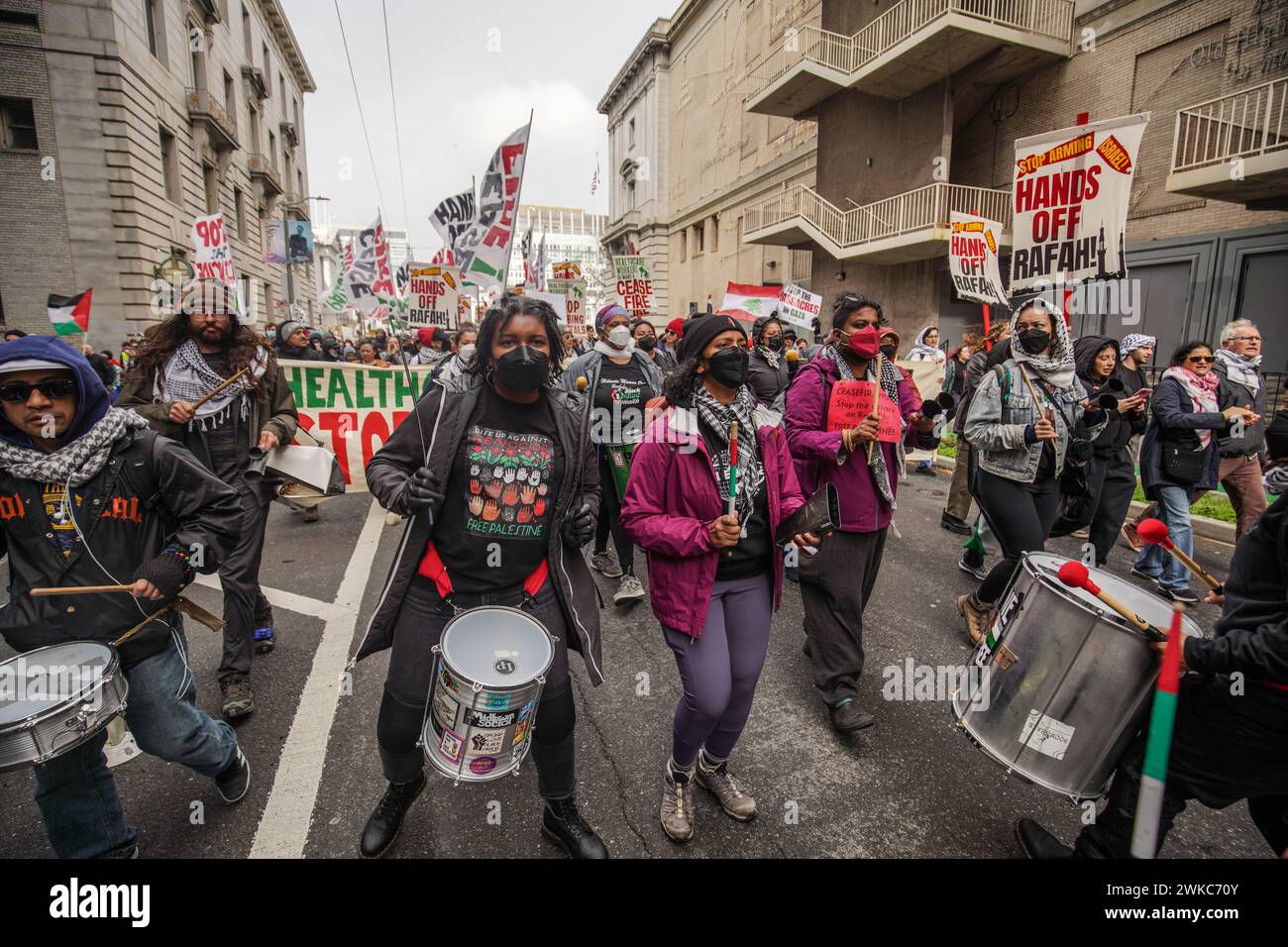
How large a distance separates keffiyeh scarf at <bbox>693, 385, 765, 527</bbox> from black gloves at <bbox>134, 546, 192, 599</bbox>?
1.91 m

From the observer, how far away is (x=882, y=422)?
3363mm

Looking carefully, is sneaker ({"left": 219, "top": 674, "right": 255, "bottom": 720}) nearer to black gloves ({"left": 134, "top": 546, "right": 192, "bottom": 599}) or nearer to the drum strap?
black gloves ({"left": 134, "top": 546, "right": 192, "bottom": 599})

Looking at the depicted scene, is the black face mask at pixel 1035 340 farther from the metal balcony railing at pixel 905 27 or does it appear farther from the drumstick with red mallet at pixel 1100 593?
the metal balcony railing at pixel 905 27

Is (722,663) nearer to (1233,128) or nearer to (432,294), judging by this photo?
(432,294)

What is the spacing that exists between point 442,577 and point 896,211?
17.5m

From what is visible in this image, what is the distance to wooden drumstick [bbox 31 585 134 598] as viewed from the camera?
84.7 inches

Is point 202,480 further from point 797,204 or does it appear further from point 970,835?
point 797,204

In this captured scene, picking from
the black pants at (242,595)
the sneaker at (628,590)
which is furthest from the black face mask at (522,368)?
the sneaker at (628,590)

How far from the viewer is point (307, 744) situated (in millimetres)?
3182

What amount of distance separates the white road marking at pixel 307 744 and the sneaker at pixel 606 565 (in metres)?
1.89

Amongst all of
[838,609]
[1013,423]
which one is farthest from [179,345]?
[1013,423]

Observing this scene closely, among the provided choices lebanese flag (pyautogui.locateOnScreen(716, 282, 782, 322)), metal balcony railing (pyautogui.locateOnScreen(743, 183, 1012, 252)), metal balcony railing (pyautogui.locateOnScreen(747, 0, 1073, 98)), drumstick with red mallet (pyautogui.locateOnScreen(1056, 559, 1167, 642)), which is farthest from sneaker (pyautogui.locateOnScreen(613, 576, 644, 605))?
metal balcony railing (pyautogui.locateOnScreen(747, 0, 1073, 98))

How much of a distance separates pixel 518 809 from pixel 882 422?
2.48 meters

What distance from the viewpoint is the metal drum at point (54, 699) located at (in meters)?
1.83
